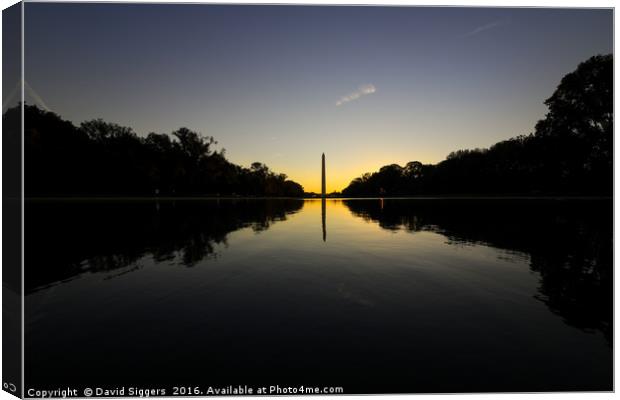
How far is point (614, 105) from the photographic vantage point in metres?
4.42

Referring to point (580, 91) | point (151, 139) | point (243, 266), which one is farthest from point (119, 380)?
point (151, 139)

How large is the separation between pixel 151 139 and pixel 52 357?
296ft

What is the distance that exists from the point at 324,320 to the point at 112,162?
7625 cm

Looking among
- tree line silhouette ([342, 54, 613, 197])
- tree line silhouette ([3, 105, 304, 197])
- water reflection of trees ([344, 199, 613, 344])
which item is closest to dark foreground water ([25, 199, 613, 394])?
water reflection of trees ([344, 199, 613, 344])

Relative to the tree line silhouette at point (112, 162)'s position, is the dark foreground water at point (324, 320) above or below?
below

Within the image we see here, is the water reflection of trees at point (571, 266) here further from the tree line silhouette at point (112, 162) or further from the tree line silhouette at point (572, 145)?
the tree line silhouette at point (112, 162)

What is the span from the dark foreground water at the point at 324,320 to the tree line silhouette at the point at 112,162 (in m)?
43.7

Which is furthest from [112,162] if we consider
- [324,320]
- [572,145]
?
[572,145]

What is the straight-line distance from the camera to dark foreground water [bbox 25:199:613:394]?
3.16 m

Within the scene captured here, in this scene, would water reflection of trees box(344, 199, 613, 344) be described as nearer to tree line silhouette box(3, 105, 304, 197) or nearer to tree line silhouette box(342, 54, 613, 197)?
tree line silhouette box(342, 54, 613, 197)

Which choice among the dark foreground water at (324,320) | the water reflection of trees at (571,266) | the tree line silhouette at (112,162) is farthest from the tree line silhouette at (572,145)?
the tree line silhouette at (112,162)

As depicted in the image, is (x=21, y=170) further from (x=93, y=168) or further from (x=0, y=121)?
(x=93, y=168)

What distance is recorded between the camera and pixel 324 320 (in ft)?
13.9

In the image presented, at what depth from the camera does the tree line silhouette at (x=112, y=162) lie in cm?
5392
